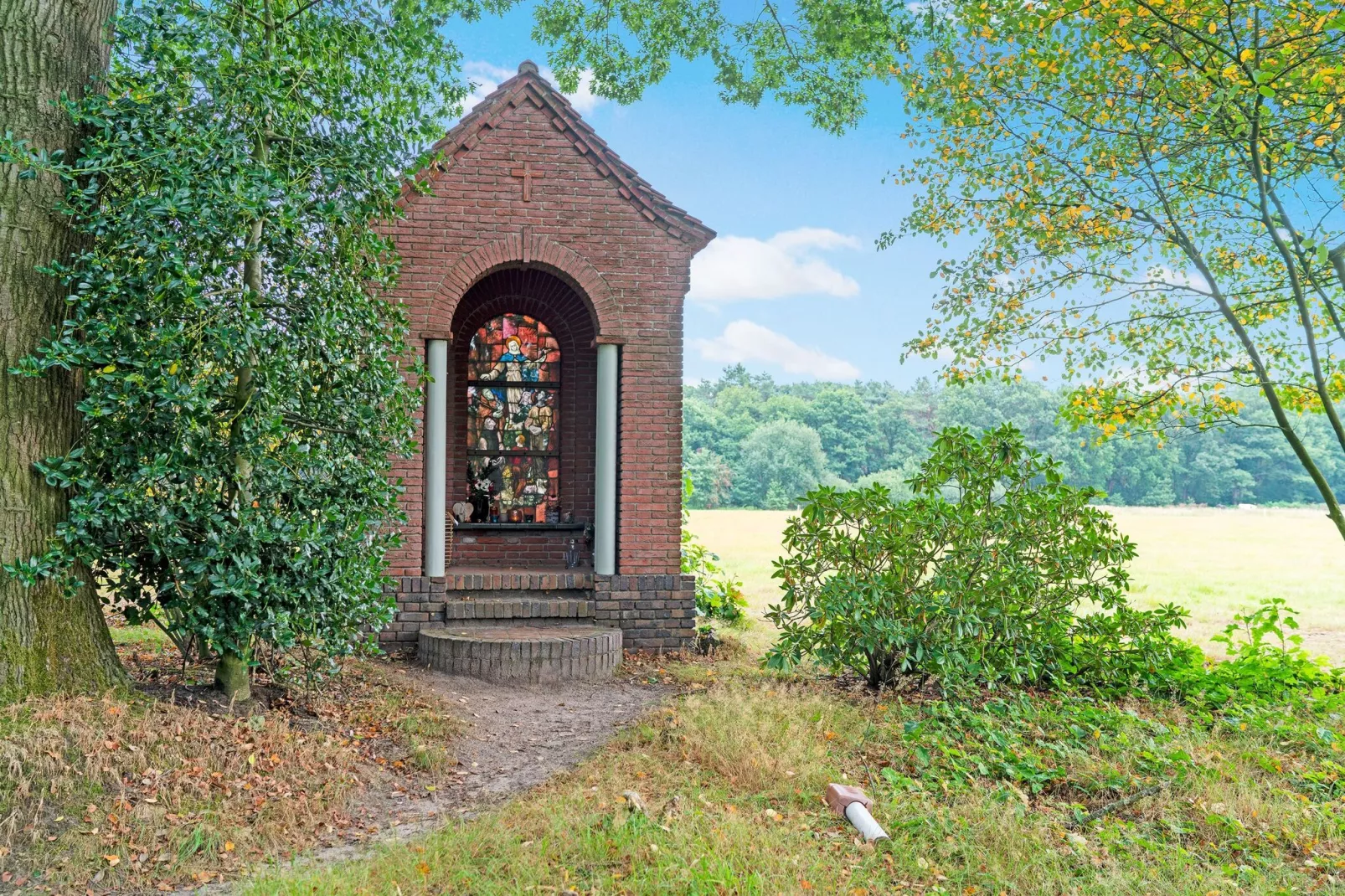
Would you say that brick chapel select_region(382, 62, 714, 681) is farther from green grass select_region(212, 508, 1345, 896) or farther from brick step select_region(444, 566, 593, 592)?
green grass select_region(212, 508, 1345, 896)

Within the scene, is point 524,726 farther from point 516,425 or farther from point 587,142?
point 587,142

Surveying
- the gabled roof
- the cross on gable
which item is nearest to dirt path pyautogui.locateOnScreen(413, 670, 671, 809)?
the gabled roof

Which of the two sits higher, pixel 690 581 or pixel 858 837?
pixel 690 581

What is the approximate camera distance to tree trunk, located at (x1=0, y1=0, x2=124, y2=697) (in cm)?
479

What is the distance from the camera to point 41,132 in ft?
16.3

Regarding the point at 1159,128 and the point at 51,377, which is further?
the point at 1159,128

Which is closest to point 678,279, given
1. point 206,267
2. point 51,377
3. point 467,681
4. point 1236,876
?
point 467,681

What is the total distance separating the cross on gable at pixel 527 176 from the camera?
863 centimetres

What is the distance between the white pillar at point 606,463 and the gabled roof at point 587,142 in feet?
4.38

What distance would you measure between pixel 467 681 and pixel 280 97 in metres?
4.54

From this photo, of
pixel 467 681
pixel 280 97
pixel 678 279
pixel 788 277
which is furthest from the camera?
pixel 788 277

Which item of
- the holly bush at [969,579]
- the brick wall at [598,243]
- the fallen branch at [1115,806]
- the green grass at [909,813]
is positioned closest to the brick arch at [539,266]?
the brick wall at [598,243]

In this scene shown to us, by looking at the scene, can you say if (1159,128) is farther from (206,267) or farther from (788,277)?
(788,277)

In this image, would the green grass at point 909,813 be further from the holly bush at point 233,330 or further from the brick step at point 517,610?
the brick step at point 517,610
